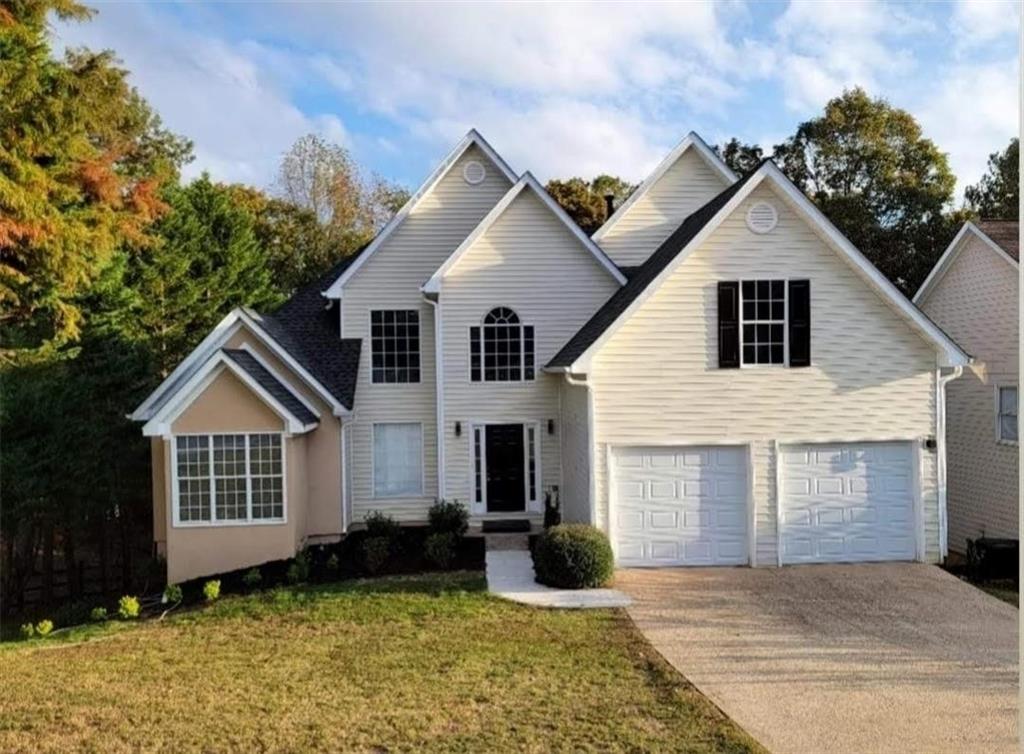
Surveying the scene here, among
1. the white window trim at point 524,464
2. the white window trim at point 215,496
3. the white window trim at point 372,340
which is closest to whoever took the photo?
the white window trim at point 215,496

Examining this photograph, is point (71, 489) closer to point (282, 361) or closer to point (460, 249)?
point (282, 361)

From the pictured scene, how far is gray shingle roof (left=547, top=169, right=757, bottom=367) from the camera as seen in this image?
47.5ft

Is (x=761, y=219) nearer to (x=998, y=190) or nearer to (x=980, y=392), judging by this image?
(x=980, y=392)

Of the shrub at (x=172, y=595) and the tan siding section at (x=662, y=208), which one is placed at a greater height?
the tan siding section at (x=662, y=208)

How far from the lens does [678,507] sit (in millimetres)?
14336

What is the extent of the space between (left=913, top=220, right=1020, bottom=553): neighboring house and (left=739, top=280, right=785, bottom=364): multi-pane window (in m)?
4.84

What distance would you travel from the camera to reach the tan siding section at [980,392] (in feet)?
55.3

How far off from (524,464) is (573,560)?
19.5 ft

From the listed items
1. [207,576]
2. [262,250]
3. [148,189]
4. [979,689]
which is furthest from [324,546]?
[262,250]

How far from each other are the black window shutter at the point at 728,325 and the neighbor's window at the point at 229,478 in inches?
349

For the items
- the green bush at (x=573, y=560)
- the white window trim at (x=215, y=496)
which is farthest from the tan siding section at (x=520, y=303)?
the green bush at (x=573, y=560)

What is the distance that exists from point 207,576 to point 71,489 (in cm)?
881

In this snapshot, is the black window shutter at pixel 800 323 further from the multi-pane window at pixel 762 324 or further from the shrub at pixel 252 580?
the shrub at pixel 252 580

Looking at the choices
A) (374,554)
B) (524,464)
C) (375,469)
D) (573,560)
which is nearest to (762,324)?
(573,560)
